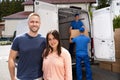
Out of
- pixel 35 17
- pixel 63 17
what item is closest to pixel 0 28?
pixel 63 17

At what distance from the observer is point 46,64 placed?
157 inches

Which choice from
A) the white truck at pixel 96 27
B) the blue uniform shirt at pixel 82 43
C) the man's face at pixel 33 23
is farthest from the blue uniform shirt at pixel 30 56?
the blue uniform shirt at pixel 82 43

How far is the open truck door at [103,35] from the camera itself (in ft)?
28.9

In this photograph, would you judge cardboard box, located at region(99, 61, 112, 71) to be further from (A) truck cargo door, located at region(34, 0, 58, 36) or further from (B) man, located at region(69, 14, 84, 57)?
(A) truck cargo door, located at region(34, 0, 58, 36)

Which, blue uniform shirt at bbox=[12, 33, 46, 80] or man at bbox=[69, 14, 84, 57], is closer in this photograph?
blue uniform shirt at bbox=[12, 33, 46, 80]

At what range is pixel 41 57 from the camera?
406 centimetres

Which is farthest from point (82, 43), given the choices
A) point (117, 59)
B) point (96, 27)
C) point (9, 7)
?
point (9, 7)

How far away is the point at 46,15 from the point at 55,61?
4.92 metres

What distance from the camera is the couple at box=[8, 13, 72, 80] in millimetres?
3984

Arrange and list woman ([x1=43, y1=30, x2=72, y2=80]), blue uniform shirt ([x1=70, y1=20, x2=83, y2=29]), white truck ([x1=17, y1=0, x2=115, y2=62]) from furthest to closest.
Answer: blue uniform shirt ([x1=70, y1=20, x2=83, y2=29]) → white truck ([x1=17, y1=0, x2=115, y2=62]) → woman ([x1=43, y1=30, x2=72, y2=80])

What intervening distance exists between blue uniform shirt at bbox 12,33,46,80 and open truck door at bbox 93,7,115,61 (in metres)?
4.98

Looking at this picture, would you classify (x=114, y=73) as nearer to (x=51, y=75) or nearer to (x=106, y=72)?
(x=106, y=72)

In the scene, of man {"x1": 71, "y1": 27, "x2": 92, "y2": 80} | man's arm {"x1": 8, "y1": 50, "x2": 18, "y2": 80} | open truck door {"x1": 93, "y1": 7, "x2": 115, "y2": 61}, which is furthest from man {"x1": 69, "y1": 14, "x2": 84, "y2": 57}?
man's arm {"x1": 8, "y1": 50, "x2": 18, "y2": 80}

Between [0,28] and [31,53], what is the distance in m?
78.1
